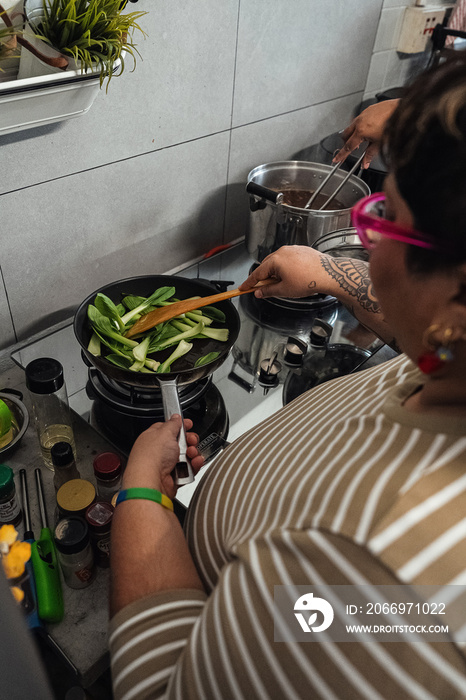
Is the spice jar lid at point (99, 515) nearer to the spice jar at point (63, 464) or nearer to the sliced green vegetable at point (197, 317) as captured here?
the spice jar at point (63, 464)

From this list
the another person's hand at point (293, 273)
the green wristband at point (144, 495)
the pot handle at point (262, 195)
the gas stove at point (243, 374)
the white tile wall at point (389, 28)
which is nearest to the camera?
the green wristband at point (144, 495)

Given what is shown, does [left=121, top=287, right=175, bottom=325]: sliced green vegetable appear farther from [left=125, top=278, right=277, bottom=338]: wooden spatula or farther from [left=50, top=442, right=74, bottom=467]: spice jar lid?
[left=50, top=442, right=74, bottom=467]: spice jar lid

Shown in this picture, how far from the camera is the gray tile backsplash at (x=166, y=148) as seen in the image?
1001mm

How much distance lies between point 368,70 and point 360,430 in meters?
1.58

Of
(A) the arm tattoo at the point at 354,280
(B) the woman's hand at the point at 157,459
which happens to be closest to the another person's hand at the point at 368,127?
(A) the arm tattoo at the point at 354,280

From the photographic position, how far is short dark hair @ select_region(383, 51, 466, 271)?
36 centimetres

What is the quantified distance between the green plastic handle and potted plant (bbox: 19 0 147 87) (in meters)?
0.70

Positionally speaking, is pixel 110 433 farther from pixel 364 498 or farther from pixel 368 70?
pixel 368 70

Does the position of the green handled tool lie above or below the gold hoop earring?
below

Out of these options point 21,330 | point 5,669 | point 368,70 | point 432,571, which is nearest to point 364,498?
point 432,571

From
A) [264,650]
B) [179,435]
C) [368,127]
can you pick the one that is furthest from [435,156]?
[368,127]

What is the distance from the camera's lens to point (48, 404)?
90 centimetres

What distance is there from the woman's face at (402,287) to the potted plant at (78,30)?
0.55 metres

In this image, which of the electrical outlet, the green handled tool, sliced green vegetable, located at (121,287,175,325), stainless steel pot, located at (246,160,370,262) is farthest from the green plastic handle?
the electrical outlet
